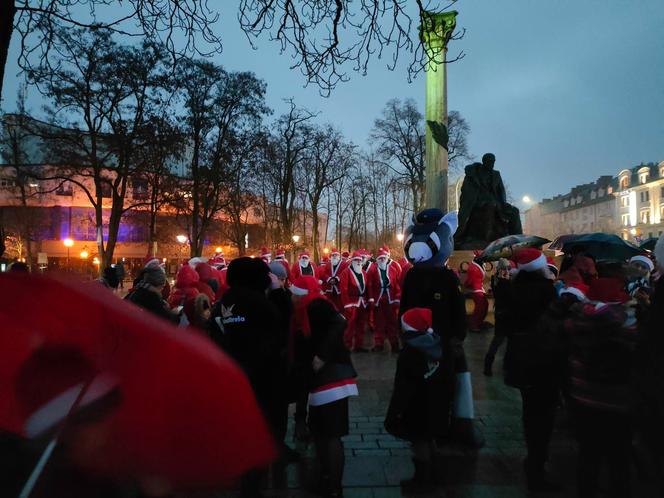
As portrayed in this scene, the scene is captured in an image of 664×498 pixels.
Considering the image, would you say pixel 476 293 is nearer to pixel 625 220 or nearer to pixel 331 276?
pixel 331 276

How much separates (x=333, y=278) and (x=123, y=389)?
11485 millimetres

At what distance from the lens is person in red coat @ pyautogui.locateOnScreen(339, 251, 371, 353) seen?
1038cm

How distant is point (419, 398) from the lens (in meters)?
4.22

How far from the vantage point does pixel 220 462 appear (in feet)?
3.54

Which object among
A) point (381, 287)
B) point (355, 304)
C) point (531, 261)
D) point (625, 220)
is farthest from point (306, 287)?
point (625, 220)

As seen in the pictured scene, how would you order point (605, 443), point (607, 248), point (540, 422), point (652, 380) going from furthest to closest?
point (607, 248), point (540, 422), point (605, 443), point (652, 380)

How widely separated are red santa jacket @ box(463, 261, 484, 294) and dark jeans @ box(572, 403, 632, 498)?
24.3ft

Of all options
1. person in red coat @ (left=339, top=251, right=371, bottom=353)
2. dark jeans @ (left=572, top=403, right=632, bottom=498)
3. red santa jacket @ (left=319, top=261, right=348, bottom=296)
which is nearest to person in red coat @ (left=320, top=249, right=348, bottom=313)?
red santa jacket @ (left=319, top=261, right=348, bottom=296)

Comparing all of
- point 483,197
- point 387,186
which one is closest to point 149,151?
point 483,197

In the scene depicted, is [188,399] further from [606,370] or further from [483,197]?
[483,197]

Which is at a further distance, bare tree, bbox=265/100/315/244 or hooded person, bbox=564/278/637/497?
bare tree, bbox=265/100/315/244

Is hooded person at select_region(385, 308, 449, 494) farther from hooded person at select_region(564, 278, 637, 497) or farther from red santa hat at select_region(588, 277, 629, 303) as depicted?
red santa hat at select_region(588, 277, 629, 303)

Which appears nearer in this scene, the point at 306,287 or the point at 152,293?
the point at 306,287

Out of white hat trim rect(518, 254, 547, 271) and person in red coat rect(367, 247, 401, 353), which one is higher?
white hat trim rect(518, 254, 547, 271)
